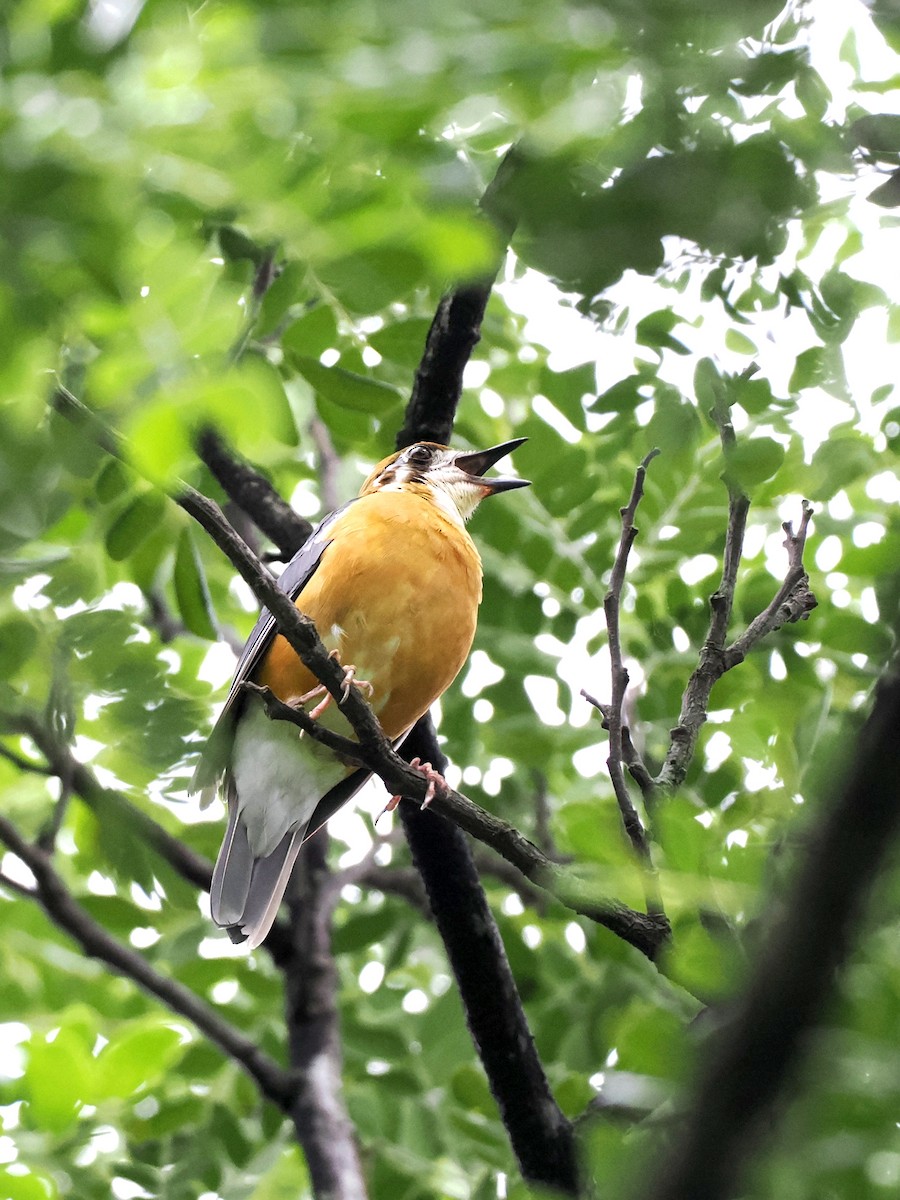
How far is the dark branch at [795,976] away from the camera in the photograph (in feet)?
2.91

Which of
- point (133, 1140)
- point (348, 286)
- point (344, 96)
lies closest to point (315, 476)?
point (133, 1140)

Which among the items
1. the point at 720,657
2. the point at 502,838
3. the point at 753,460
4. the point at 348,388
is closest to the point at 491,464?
the point at 348,388

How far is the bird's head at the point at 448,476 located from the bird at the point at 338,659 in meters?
0.03

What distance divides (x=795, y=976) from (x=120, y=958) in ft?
12.6

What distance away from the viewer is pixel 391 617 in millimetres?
4492

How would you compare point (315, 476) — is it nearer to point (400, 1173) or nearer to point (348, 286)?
point (400, 1173)

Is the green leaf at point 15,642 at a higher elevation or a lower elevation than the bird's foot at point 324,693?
lower

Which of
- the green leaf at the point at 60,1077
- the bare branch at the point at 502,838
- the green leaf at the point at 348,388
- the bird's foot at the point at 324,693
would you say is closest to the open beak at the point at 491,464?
the green leaf at the point at 348,388

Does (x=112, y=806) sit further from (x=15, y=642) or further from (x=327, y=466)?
(x=327, y=466)

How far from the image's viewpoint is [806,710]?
3.72 m

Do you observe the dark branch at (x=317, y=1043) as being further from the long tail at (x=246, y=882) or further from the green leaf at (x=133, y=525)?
the green leaf at (x=133, y=525)

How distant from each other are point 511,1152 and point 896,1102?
345 centimetres

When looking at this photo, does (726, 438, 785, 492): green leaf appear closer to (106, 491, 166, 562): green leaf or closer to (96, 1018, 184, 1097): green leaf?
(106, 491, 166, 562): green leaf

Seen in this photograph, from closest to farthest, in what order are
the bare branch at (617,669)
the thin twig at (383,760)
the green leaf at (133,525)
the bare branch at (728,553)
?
1. the thin twig at (383,760)
2. the bare branch at (617,669)
3. the bare branch at (728,553)
4. the green leaf at (133,525)
